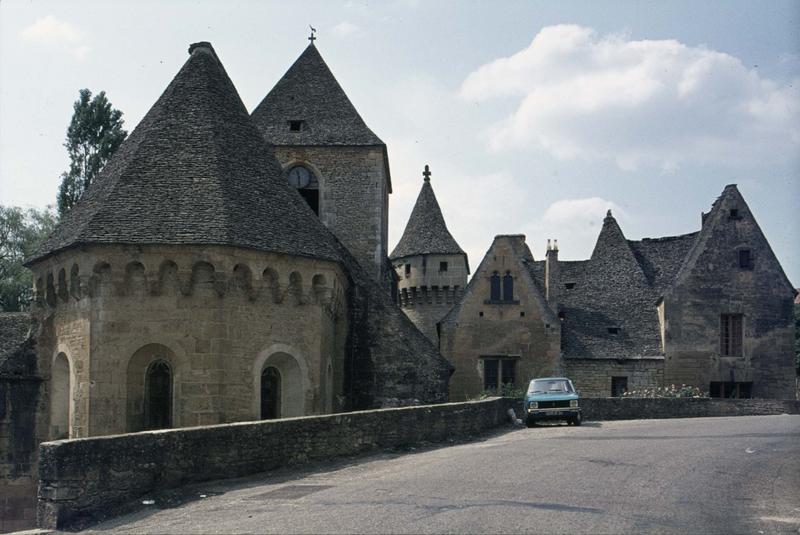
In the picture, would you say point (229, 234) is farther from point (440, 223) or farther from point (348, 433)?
point (440, 223)

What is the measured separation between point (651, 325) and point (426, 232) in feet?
46.1

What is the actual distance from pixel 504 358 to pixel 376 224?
9.03 meters

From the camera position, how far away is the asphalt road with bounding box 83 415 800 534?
10086 millimetres

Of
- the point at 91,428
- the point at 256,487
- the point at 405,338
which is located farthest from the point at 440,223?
the point at 256,487

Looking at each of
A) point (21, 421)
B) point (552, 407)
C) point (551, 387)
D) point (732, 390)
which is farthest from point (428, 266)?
point (21, 421)

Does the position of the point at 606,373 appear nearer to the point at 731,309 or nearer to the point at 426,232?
the point at 731,309

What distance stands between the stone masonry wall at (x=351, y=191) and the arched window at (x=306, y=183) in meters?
0.19

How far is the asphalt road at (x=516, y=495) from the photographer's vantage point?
10.1 metres

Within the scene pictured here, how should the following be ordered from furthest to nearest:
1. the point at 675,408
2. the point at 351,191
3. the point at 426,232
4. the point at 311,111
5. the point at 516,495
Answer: the point at 426,232 → the point at 311,111 → the point at 351,191 → the point at 675,408 → the point at 516,495

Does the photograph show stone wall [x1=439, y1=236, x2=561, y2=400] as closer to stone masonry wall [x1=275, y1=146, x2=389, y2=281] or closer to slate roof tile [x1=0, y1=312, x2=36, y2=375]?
stone masonry wall [x1=275, y1=146, x2=389, y2=281]

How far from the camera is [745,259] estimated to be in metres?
37.8

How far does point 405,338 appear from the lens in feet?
80.1

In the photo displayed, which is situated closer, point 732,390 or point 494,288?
point 494,288

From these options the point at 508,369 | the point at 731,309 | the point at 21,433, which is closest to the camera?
the point at 21,433
